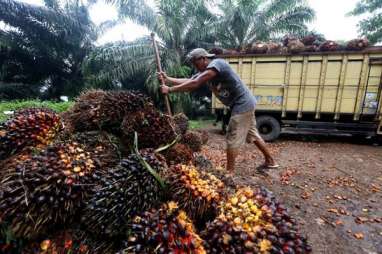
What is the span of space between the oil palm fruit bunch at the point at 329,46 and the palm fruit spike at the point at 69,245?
21.3 ft

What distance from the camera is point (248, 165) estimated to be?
3961 millimetres

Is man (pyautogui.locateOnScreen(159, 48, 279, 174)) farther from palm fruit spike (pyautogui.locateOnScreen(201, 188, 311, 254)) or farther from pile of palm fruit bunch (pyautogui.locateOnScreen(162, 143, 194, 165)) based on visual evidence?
palm fruit spike (pyautogui.locateOnScreen(201, 188, 311, 254))

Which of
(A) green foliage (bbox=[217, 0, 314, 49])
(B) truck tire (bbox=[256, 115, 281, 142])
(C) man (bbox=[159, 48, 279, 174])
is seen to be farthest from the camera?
(A) green foliage (bbox=[217, 0, 314, 49])

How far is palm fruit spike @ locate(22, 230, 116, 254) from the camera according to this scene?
0.89 m

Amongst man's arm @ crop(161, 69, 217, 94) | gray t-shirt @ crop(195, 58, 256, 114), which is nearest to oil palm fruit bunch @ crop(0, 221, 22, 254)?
man's arm @ crop(161, 69, 217, 94)

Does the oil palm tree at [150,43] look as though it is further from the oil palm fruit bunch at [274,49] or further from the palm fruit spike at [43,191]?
the palm fruit spike at [43,191]

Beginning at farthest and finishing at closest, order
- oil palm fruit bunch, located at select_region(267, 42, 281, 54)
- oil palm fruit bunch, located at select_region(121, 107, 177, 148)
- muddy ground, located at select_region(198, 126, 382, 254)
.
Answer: oil palm fruit bunch, located at select_region(267, 42, 281, 54), muddy ground, located at select_region(198, 126, 382, 254), oil palm fruit bunch, located at select_region(121, 107, 177, 148)

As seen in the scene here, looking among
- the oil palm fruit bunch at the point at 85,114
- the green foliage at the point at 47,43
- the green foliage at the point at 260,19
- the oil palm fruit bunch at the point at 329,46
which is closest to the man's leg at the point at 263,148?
the oil palm fruit bunch at the point at 85,114

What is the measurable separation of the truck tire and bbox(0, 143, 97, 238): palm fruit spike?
590 centimetres

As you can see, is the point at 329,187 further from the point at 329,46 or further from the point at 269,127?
the point at 329,46

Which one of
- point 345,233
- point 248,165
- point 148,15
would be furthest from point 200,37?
point 345,233

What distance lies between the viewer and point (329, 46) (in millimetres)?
5500

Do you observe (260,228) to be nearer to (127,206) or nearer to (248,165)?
(127,206)

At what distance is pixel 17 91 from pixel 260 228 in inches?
503
